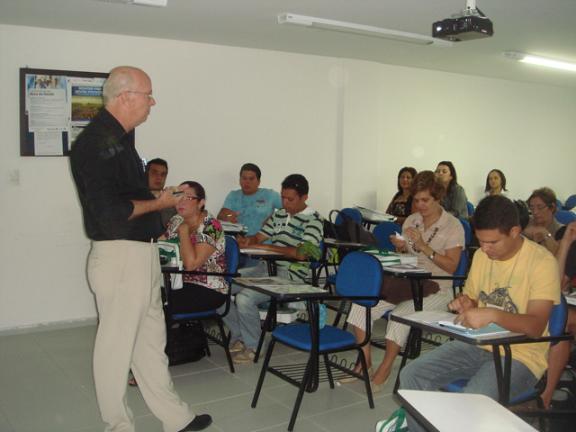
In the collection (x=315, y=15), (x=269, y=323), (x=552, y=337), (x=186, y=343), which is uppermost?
(x=315, y=15)

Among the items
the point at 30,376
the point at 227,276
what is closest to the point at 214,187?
the point at 227,276

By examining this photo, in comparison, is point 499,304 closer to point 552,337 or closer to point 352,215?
point 552,337

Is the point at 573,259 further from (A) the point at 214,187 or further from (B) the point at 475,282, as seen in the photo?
(A) the point at 214,187

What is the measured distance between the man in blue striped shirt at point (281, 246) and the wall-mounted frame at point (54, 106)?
5.99 ft

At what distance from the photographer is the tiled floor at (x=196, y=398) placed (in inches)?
129

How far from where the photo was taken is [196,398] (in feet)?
11.9

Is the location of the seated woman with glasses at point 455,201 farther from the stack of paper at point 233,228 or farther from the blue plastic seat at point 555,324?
the blue plastic seat at point 555,324

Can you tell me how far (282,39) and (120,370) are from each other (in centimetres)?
397

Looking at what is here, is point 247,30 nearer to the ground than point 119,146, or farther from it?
farther from it

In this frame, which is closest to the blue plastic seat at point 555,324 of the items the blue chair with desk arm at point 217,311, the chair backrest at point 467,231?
the blue chair with desk arm at point 217,311

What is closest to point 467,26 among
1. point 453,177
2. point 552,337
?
point 552,337

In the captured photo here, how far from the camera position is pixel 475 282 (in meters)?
2.74

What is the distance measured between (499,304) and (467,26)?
2.11m

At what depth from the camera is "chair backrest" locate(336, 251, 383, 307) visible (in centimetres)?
338
